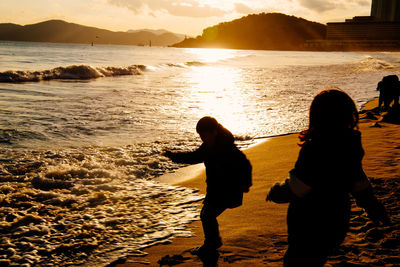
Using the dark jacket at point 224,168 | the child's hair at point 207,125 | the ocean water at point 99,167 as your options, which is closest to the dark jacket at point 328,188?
the dark jacket at point 224,168

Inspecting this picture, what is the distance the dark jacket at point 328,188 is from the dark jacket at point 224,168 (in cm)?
99

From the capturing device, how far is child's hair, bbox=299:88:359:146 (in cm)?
207

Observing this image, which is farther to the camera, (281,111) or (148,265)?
(281,111)

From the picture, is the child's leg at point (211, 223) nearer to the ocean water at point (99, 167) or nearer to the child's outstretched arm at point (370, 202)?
the ocean water at point (99, 167)

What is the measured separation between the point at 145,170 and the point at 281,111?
7.78 metres

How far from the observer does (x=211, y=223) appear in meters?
3.36

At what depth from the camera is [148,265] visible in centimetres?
347

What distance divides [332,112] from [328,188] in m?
0.45

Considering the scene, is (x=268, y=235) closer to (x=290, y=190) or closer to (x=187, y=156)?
(x=187, y=156)

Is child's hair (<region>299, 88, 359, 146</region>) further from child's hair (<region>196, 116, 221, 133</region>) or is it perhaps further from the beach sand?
the beach sand

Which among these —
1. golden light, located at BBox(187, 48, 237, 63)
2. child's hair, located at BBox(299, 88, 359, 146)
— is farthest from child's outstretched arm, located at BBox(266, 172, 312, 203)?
golden light, located at BBox(187, 48, 237, 63)

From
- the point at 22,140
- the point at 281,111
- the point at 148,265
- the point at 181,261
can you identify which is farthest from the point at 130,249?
the point at 281,111

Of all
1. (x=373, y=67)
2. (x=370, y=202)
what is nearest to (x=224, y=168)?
(x=370, y=202)

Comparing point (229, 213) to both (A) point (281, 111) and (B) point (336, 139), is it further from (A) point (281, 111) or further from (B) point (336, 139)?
(A) point (281, 111)
